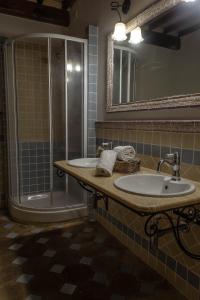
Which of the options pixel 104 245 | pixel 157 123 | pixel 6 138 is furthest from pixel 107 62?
pixel 104 245

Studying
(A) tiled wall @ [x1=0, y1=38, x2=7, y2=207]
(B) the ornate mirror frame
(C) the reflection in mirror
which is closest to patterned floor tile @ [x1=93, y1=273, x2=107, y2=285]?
(B) the ornate mirror frame

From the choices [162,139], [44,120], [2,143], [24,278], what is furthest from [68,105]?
[24,278]

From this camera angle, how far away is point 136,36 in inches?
70.2

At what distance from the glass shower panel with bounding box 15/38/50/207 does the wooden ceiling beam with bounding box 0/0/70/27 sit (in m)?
0.30

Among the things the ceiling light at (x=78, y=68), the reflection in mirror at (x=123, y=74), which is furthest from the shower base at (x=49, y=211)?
the ceiling light at (x=78, y=68)

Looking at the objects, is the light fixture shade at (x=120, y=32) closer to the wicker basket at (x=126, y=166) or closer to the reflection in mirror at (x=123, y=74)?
the reflection in mirror at (x=123, y=74)

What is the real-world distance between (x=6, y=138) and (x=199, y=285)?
2359mm

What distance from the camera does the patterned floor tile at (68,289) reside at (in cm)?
146

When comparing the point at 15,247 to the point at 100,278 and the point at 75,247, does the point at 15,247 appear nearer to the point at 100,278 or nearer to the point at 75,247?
the point at 75,247

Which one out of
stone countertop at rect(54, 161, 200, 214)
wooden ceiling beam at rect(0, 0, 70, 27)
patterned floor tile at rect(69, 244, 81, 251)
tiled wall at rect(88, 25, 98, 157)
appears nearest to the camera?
stone countertop at rect(54, 161, 200, 214)

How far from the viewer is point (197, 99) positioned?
1.33 metres

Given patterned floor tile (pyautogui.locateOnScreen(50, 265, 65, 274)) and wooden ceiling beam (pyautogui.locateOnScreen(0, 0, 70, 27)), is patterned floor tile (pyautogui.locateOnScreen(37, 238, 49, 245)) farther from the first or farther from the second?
wooden ceiling beam (pyautogui.locateOnScreen(0, 0, 70, 27))

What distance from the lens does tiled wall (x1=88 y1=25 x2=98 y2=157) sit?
7.65 feet

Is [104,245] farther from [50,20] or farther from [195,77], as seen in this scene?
[50,20]
